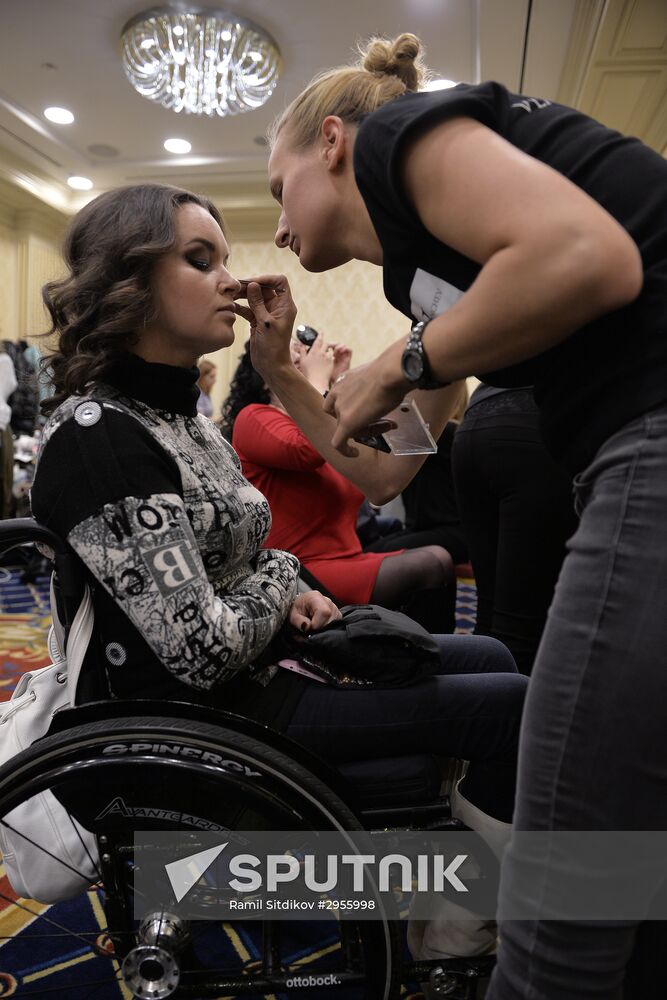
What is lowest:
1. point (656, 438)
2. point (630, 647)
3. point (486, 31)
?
point (630, 647)

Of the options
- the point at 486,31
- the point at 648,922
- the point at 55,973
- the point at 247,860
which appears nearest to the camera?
the point at 648,922

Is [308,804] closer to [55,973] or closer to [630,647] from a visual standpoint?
[630,647]

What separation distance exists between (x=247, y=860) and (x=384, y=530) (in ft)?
9.37

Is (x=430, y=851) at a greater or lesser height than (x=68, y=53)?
lesser

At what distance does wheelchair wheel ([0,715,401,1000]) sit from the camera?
86 centimetres

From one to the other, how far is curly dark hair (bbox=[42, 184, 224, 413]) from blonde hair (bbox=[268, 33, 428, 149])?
0.30m

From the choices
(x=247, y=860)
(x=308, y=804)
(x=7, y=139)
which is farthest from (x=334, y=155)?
Answer: (x=7, y=139)

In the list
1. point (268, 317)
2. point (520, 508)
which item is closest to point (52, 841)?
point (268, 317)

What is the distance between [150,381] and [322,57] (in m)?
4.89

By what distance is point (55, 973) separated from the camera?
1242 millimetres

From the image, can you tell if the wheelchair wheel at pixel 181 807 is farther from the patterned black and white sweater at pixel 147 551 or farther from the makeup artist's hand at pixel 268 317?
the makeup artist's hand at pixel 268 317

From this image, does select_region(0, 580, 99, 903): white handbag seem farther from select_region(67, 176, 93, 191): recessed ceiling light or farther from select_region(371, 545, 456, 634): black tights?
select_region(67, 176, 93, 191): recessed ceiling light

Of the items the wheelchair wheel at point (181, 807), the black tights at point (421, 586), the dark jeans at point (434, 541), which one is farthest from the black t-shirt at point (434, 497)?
the wheelchair wheel at point (181, 807)

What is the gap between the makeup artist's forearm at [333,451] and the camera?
4.55 ft
